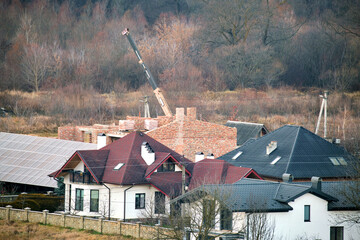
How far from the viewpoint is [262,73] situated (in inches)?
3634

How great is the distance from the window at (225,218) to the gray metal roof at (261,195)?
0.27 metres

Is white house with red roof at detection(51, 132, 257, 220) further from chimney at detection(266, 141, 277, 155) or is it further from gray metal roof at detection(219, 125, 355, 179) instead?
chimney at detection(266, 141, 277, 155)

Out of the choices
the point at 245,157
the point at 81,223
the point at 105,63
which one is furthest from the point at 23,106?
the point at 81,223

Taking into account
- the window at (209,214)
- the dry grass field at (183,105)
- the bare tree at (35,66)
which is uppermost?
the bare tree at (35,66)

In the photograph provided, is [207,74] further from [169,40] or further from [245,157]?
[245,157]

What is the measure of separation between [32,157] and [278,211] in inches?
822

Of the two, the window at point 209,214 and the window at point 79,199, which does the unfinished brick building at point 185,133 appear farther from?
the window at point 209,214

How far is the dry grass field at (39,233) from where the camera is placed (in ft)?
109

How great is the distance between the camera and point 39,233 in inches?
1358

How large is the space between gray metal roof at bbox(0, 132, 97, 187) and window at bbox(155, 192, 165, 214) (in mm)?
8542

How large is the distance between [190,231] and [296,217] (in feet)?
15.5

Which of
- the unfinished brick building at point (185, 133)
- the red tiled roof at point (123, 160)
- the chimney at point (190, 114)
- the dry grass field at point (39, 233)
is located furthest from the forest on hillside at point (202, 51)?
the dry grass field at point (39, 233)

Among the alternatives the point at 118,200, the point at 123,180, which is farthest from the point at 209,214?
the point at 118,200

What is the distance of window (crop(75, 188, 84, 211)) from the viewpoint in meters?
37.1
